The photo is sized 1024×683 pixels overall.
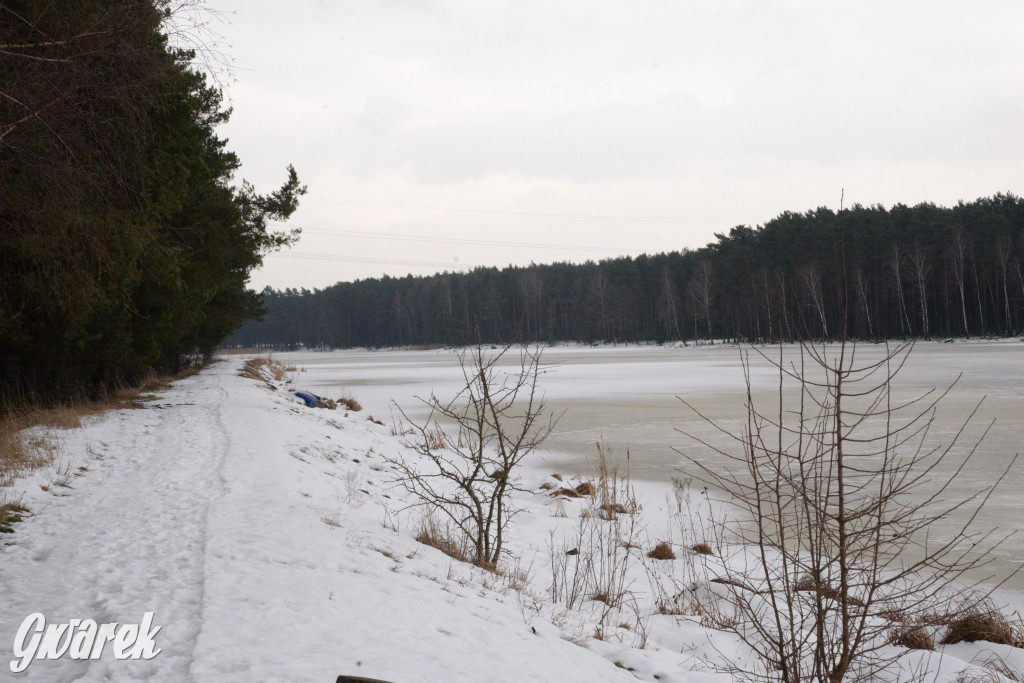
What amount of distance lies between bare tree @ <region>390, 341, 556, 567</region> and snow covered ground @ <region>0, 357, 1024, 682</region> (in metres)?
0.49

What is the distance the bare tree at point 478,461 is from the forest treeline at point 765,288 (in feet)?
40.4

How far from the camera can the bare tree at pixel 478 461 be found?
21.9ft

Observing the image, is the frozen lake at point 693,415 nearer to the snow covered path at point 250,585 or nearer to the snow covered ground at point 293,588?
the snow covered ground at point 293,588

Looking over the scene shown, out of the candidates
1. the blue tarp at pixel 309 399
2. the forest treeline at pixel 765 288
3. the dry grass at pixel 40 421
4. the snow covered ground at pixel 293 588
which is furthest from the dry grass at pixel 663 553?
the forest treeline at pixel 765 288

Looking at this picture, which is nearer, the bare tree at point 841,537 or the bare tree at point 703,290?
the bare tree at point 841,537

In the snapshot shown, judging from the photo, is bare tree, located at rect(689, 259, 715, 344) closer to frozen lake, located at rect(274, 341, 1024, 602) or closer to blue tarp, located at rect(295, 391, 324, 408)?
frozen lake, located at rect(274, 341, 1024, 602)

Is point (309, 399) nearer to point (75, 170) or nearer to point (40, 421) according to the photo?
point (40, 421)

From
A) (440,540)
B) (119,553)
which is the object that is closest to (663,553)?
(440,540)

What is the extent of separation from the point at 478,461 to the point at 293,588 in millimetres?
2578

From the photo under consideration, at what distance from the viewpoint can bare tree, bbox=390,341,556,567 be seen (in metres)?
6.67

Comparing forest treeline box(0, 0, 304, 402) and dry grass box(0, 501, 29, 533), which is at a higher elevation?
forest treeline box(0, 0, 304, 402)

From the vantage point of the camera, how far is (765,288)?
6600 cm

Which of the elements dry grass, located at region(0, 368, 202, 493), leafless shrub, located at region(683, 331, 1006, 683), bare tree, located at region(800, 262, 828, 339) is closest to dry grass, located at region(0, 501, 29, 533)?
dry grass, located at region(0, 368, 202, 493)

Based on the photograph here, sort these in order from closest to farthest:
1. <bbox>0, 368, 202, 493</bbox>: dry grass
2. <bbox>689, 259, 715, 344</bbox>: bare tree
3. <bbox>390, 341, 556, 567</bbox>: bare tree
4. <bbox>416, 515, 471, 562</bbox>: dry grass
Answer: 1. <bbox>390, 341, 556, 567</bbox>: bare tree
2. <bbox>416, 515, 471, 562</bbox>: dry grass
3. <bbox>0, 368, 202, 493</bbox>: dry grass
4. <bbox>689, 259, 715, 344</bbox>: bare tree
